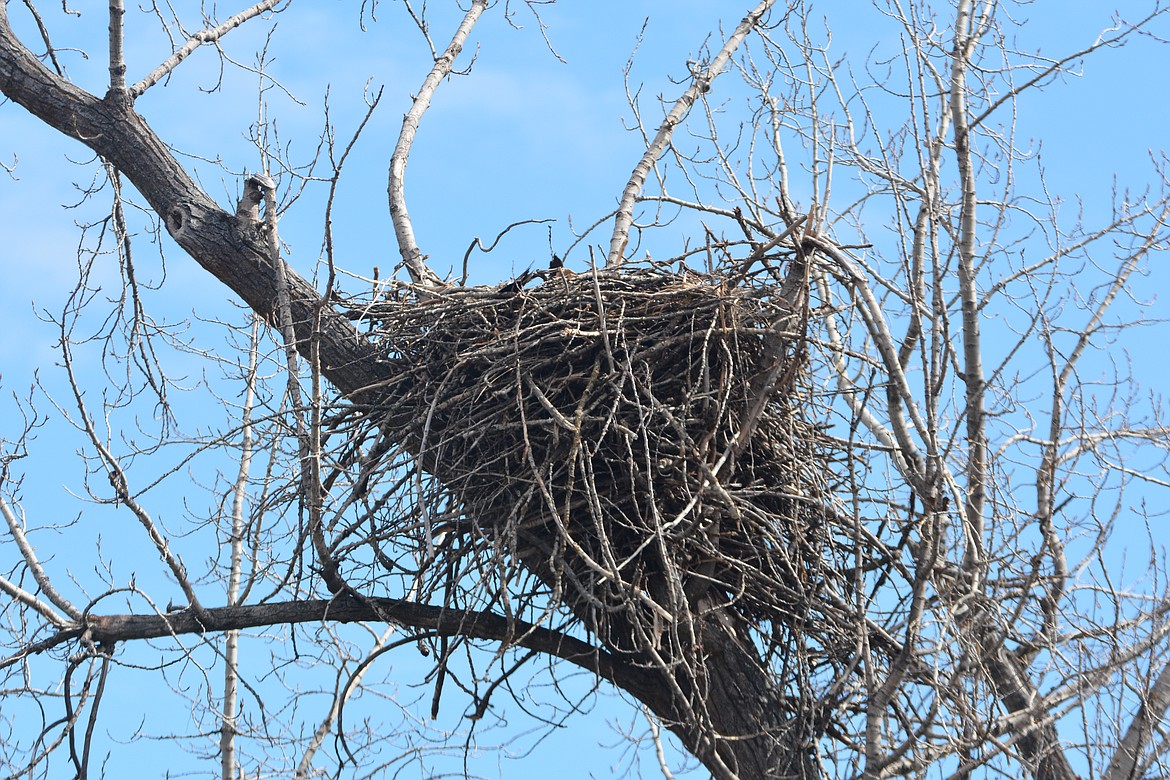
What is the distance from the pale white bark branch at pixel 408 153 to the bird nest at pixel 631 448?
797 millimetres

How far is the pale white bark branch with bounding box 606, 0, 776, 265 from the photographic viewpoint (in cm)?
572

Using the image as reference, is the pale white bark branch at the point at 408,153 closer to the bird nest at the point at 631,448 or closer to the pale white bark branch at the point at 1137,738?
the bird nest at the point at 631,448

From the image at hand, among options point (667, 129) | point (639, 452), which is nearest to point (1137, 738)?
point (639, 452)

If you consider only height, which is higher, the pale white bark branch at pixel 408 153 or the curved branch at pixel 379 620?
the pale white bark branch at pixel 408 153

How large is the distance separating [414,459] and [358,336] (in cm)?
68

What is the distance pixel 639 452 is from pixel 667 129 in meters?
2.68

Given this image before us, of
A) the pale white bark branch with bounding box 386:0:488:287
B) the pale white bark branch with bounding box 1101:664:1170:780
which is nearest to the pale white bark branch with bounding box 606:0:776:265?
the pale white bark branch with bounding box 386:0:488:287

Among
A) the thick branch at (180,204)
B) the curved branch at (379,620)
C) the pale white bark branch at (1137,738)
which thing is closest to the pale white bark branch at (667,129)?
the thick branch at (180,204)

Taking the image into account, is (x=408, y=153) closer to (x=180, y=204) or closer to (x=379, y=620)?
(x=180, y=204)

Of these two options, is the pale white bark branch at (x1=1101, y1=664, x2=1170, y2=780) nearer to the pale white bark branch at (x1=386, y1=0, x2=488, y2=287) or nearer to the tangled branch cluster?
the tangled branch cluster

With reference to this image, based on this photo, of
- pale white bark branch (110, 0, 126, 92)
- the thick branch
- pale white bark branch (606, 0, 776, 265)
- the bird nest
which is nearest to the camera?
the bird nest

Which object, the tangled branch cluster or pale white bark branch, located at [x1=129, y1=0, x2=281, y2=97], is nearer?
the tangled branch cluster

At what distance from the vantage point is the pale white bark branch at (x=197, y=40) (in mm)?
4988

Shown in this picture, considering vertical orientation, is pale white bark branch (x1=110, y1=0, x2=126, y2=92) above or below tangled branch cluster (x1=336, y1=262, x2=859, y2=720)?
above
